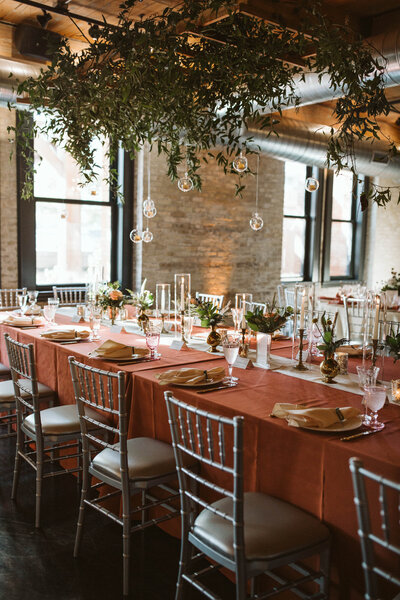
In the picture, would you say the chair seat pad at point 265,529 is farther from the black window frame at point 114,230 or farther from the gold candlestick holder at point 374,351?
the black window frame at point 114,230

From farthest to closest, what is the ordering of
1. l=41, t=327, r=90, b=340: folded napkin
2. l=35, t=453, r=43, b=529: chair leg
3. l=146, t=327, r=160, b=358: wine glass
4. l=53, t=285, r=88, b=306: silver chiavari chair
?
1. l=53, t=285, r=88, b=306: silver chiavari chair
2. l=41, t=327, r=90, b=340: folded napkin
3. l=146, t=327, r=160, b=358: wine glass
4. l=35, t=453, r=43, b=529: chair leg

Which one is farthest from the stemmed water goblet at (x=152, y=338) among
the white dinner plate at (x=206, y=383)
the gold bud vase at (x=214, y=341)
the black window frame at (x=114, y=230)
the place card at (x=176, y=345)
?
the black window frame at (x=114, y=230)

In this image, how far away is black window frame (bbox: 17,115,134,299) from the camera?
7211 millimetres

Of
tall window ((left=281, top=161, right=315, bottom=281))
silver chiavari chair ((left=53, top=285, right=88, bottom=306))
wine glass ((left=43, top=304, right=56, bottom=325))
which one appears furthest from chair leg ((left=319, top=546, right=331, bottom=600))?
tall window ((left=281, top=161, right=315, bottom=281))

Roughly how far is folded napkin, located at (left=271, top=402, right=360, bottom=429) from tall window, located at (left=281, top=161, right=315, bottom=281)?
814 cm

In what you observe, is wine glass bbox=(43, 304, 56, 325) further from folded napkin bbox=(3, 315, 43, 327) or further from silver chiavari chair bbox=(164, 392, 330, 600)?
silver chiavari chair bbox=(164, 392, 330, 600)

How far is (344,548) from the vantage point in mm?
2096

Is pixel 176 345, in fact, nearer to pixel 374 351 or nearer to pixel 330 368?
pixel 330 368

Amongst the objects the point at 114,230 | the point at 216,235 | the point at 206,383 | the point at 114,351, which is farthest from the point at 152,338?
the point at 216,235

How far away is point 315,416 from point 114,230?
6.38 meters

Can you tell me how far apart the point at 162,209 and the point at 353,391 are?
18.8ft

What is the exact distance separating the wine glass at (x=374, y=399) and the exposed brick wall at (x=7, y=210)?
577cm

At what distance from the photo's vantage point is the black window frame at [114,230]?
7.21 meters

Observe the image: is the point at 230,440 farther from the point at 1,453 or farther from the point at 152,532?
the point at 1,453
